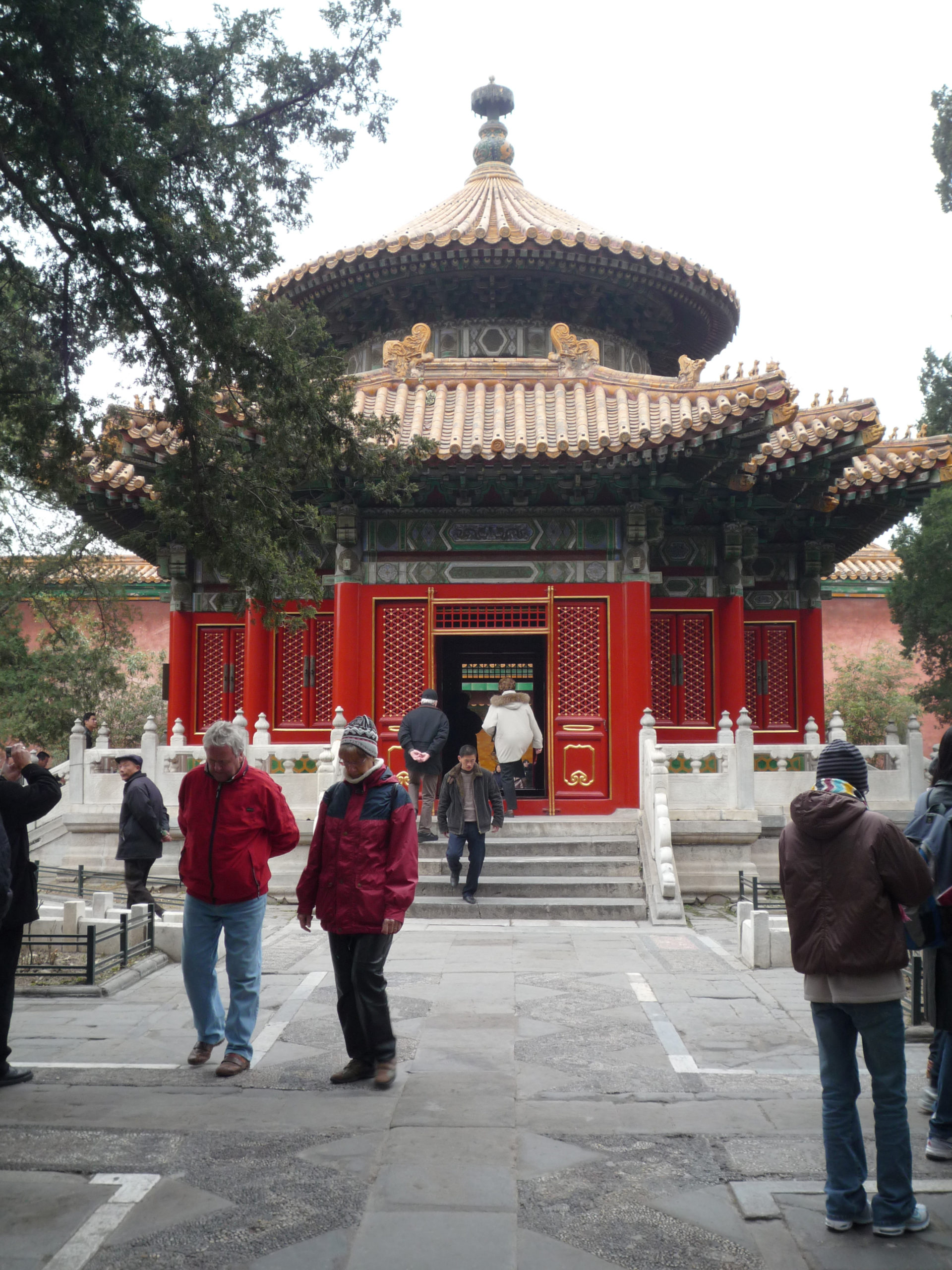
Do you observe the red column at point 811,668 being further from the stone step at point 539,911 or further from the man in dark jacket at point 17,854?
the man in dark jacket at point 17,854

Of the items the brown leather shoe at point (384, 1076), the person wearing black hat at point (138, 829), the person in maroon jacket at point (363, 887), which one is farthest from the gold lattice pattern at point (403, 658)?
the brown leather shoe at point (384, 1076)

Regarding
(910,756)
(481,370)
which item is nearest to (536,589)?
(481,370)

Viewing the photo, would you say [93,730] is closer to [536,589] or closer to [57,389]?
[536,589]

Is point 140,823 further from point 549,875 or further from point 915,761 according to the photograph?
point 915,761

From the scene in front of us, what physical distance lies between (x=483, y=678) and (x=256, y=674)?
169 inches

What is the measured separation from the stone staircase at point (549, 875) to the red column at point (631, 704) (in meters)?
0.60

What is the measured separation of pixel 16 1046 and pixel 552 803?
8.11 metres

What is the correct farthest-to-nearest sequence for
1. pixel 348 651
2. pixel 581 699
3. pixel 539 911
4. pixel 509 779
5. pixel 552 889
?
1. pixel 348 651
2. pixel 581 699
3. pixel 509 779
4. pixel 552 889
5. pixel 539 911

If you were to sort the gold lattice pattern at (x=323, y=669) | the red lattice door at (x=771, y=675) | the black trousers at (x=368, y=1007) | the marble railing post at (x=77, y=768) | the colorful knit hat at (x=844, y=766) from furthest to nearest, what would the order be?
1. the red lattice door at (x=771, y=675)
2. the gold lattice pattern at (x=323, y=669)
3. the marble railing post at (x=77, y=768)
4. the black trousers at (x=368, y=1007)
5. the colorful knit hat at (x=844, y=766)

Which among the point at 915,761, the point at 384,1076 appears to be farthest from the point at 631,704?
the point at 384,1076

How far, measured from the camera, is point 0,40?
5418mm

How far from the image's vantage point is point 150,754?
12.6 metres

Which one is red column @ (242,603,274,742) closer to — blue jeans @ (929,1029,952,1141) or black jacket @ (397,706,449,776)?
black jacket @ (397,706,449,776)

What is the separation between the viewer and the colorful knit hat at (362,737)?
5543 millimetres
